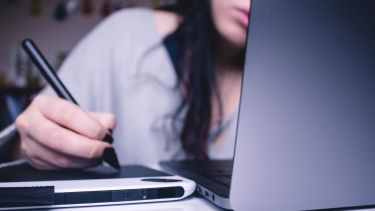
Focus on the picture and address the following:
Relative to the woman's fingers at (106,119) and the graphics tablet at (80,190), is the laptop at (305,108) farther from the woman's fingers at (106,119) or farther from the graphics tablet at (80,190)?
the woman's fingers at (106,119)

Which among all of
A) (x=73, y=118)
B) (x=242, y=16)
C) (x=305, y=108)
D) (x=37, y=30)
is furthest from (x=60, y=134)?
(x=37, y=30)

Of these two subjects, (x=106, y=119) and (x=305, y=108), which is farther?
(x=106, y=119)

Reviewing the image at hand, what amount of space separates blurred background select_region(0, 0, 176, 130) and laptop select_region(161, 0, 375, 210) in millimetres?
2019

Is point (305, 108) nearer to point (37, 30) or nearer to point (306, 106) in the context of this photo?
point (306, 106)

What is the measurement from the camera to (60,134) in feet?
1.12

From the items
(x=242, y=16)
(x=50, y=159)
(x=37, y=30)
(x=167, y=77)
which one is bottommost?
(x=50, y=159)

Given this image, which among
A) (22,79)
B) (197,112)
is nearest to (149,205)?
(197,112)

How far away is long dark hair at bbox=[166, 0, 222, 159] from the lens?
2.26 feet

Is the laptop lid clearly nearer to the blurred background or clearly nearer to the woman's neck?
the woman's neck

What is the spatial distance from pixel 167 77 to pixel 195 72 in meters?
0.06

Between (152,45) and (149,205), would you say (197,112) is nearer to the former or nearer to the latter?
(152,45)

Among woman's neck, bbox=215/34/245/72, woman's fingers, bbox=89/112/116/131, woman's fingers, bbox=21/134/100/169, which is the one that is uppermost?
woman's neck, bbox=215/34/245/72

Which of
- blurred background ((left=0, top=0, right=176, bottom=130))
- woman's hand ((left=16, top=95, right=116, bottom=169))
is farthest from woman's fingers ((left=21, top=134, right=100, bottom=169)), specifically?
blurred background ((left=0, top=0, right=176, bottom=130))

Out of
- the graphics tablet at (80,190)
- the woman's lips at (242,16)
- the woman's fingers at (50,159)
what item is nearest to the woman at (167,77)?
the woman's lips at (242,16)
